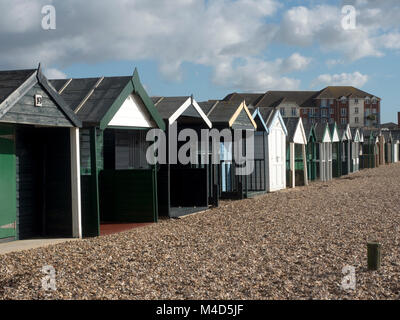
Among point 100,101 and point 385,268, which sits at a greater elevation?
point 100,101

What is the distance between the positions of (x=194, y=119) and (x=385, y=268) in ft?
26.2

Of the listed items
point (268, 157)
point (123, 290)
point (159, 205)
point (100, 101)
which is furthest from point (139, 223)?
point (268, 157)

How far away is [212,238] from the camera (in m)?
10.1

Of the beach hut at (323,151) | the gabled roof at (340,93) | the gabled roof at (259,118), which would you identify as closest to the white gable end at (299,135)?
the beach hut at (323,151)

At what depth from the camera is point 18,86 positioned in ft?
28.6

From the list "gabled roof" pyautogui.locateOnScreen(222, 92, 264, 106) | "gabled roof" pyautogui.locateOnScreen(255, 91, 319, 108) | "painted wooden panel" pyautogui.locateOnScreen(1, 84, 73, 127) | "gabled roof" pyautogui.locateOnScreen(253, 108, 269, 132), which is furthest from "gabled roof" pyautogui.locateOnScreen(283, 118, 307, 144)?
"gabled roof" pyautogui.locateOnScreen(255, 91, 319, 108)

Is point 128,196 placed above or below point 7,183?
below

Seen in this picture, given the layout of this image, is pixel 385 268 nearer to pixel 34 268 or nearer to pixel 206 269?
pixel 206 269

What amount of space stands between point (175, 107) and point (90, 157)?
3080mm

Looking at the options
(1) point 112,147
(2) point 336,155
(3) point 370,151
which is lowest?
(2) point 336,155

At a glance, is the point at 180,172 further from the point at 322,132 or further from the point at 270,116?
the point at 322,132

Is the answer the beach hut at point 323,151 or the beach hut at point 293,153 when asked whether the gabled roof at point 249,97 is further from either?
the beach hut at point 293,153

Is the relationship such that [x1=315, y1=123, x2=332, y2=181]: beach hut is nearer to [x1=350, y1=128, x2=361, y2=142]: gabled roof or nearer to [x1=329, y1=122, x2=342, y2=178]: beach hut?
[x1=329, y1=122, x2=342, y2=178]: beach hut

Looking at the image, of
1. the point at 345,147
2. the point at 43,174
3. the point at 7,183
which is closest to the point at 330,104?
the point at 345,147
